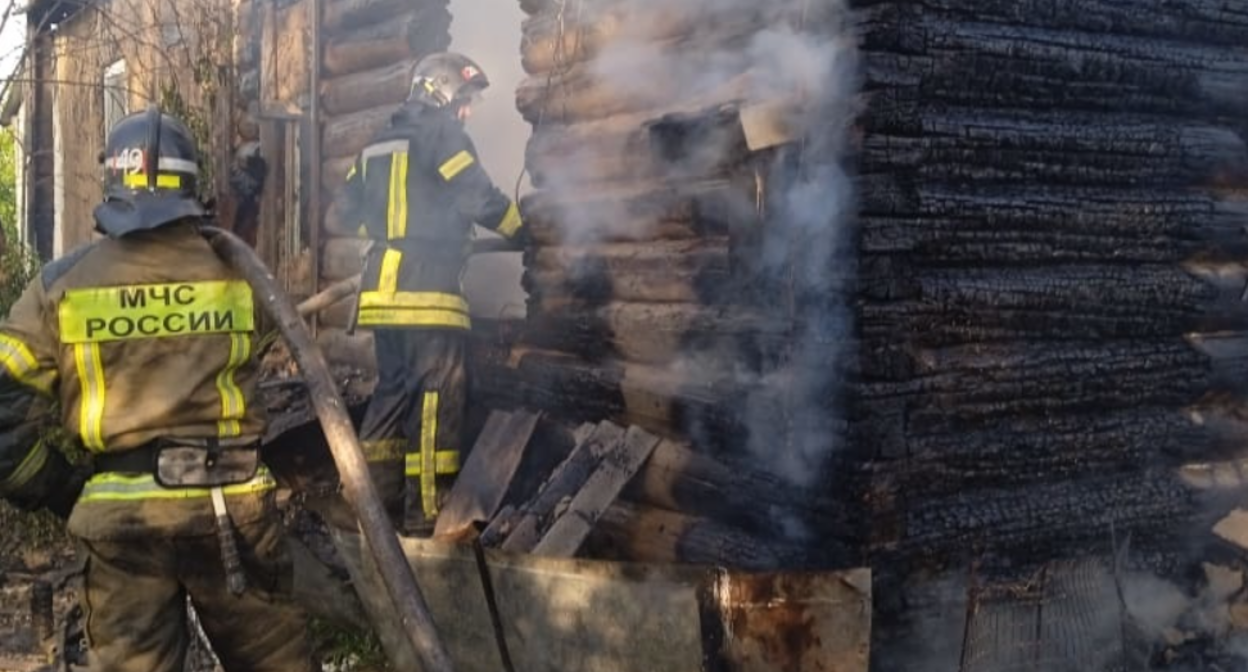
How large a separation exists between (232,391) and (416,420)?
202 centimetres

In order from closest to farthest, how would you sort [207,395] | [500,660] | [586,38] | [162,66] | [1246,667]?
[207,395] → [500,660] → [1246,667] → [586,38] → [162,66]

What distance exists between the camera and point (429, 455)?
19.3 feet

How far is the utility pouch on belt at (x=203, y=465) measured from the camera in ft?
12.5

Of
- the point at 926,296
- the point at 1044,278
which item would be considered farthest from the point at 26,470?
the point at 1044,278

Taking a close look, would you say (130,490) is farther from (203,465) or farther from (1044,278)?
(1044,278)

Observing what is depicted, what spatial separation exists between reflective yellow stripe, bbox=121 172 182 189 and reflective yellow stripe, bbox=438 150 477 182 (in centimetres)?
204

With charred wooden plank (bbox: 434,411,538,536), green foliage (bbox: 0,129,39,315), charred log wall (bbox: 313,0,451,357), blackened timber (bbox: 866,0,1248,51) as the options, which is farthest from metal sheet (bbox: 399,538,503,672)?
charred log wall (bbox: 313,0,451,357)

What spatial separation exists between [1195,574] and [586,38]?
3448 millimetres

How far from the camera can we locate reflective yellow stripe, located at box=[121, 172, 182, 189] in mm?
→ 3896

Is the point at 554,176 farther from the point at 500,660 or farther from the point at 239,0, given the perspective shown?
the point at 239,0

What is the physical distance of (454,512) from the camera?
566 centimetres

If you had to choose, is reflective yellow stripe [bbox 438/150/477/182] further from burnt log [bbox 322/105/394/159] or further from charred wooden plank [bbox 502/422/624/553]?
burnt log [bbox 322/105/394/159]

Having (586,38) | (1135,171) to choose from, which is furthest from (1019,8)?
(586,38)

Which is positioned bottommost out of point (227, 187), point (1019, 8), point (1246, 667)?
point (1246, 667)
